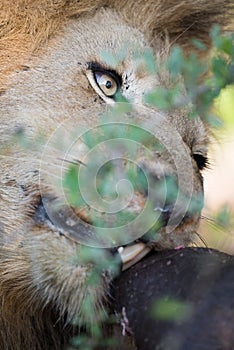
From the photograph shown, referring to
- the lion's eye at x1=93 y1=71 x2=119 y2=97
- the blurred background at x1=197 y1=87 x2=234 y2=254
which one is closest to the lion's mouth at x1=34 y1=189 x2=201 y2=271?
the blurred background at x1=197 y1=87 x2=234 y2=254

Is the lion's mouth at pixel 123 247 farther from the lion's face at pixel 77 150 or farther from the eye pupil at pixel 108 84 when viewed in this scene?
the eye pupil at pixel 108 84

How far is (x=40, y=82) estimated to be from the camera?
9.99 ft

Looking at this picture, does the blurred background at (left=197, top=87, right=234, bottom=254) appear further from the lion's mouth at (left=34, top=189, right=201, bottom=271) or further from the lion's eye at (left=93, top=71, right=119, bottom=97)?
the lion's eye at (left=93, top=71, right=119, bottom=97)

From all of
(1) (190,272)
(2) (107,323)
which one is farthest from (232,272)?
(2) (107,323)

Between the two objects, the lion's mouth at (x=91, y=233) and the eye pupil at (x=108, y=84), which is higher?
the eye pupil at (x=108, y=84)

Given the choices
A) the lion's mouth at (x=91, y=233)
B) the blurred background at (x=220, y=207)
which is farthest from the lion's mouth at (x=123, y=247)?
the blurred background at (x=220, y=207)

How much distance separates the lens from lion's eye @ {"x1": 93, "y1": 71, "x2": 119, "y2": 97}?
3.12m

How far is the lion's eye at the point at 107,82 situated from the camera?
3.12 m

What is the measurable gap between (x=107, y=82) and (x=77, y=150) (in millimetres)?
561

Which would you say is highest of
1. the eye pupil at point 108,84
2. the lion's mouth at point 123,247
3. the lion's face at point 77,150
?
the eye pupil at point 108,84

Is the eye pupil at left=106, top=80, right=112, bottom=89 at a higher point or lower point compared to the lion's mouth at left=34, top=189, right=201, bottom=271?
higher


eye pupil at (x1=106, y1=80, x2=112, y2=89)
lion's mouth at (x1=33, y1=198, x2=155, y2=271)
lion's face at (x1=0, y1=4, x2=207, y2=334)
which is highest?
eye pupil at (x1=106, y1=80, x2=112, y2=89)

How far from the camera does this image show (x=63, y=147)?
273cm

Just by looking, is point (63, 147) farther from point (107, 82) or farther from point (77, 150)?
point (107, 82)
